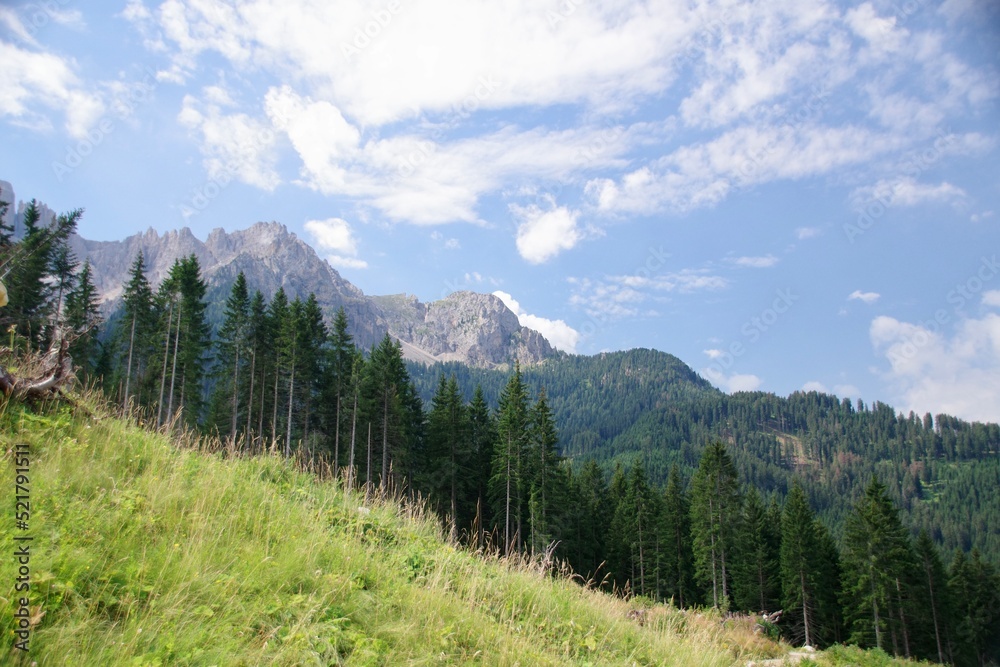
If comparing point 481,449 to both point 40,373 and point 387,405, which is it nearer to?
point 387,405

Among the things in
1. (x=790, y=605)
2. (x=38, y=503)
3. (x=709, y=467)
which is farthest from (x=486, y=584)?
(x=790, y=605)

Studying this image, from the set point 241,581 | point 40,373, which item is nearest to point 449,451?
point 40,373

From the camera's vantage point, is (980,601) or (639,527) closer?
(639,527)

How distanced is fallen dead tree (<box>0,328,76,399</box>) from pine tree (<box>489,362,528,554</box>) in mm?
30673

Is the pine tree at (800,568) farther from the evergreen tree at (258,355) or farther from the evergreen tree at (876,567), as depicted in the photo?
the evergreen tree at (258,355)

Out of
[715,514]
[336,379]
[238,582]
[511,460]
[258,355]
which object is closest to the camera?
[238,582]

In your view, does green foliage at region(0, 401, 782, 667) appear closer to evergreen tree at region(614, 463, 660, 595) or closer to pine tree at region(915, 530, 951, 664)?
evergreen tree at region(614, 463, 660, 595)

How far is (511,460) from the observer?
36.5 metres

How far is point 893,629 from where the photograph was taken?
3812 centimetres

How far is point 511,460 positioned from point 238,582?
3356cm

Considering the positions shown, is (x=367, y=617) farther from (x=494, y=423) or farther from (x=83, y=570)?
(x=494, y=423)

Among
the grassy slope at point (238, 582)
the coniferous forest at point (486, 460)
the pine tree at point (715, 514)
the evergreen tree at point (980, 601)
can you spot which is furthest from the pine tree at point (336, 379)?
the evergreen tree at point (980, 601)

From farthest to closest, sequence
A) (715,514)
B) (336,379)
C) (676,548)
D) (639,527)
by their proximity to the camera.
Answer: (676,548)
(639,527)
(715,514)
(336,379)

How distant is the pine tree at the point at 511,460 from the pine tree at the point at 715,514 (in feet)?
54.5
